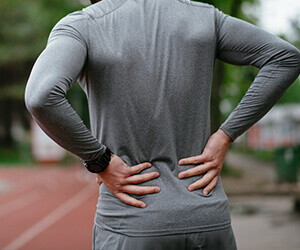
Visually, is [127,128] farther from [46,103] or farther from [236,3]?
[236,3]

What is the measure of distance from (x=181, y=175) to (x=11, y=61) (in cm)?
3046

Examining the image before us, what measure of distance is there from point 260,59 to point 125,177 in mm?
659

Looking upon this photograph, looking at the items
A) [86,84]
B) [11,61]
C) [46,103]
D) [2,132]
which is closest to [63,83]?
[46,103]

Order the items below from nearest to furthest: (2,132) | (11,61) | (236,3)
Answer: (236,3) → (11,61) → (2,132)

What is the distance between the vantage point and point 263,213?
26.7 feet

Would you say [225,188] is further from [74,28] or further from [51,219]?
[74,28]

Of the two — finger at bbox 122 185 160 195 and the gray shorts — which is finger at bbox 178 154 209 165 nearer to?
finger at bbox 122 185 160 195

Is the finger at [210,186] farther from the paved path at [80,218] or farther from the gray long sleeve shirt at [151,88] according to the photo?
the paved path at [80,218]

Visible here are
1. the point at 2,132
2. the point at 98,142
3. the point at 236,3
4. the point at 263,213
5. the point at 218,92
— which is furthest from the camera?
the point at 2,132

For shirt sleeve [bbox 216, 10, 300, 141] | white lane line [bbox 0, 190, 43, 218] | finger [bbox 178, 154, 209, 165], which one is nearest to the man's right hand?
finger [bbox 178, 154, 209, 165]

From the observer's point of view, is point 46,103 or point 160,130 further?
point 160,130

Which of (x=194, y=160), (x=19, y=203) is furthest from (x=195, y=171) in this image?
(x=19, y=203)

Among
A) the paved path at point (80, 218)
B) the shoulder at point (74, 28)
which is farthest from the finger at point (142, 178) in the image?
the paved path at point (80, 218)

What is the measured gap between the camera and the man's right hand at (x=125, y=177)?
4.74ft
